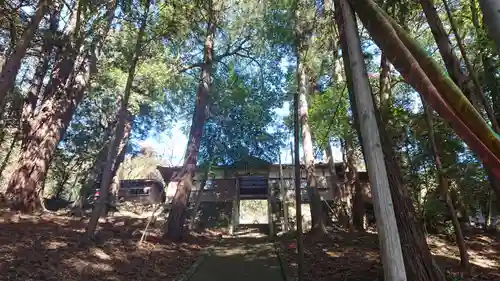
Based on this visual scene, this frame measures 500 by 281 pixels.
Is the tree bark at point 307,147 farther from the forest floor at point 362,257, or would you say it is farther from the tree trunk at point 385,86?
the tree trunk at point 385,86

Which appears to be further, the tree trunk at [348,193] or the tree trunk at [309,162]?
the tree trunk at [348,193]

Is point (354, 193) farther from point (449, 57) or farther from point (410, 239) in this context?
point (410, 239)

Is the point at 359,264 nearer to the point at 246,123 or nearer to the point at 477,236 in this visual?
the point at 477,236

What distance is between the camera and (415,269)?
365 cm

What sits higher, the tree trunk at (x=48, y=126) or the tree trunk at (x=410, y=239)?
the tree trunk at (x=48, y=126)

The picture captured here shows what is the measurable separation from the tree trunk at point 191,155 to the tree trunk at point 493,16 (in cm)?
819

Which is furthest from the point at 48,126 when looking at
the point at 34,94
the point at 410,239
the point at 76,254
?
the point at 410,239

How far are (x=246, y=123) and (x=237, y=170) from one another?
9.08 ft

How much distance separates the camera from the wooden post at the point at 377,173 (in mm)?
2330

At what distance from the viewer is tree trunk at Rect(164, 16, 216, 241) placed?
34.6 ft

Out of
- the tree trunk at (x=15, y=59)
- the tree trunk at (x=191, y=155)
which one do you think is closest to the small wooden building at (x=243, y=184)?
the tree trunk at (x=191, y=155)

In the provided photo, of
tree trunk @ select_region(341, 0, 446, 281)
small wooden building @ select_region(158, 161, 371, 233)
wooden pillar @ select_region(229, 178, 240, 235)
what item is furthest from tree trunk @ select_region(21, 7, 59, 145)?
tree trunk @ select_region(341, 0, 446, 281)

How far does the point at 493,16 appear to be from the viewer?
7.78ft

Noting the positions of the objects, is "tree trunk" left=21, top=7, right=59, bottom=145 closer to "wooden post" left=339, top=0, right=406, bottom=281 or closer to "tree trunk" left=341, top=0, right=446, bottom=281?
"wooden post" left=339, top=0, right=406, bottom=281
